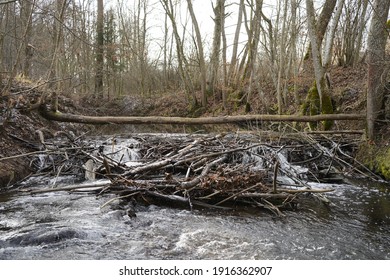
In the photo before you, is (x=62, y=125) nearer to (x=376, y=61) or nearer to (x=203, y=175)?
(x=203, y=175)

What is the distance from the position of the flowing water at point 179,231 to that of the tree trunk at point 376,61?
3.02 metres

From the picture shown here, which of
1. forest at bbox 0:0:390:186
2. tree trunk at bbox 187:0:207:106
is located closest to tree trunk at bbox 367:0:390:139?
forest at bbox 0:0:390:186

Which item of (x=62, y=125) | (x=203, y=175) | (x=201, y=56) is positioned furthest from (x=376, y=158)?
(x=201, y=56)

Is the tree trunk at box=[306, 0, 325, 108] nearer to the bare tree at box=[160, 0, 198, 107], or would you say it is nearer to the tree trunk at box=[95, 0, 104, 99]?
the bare tree at box=[160, 0, 198, 107]

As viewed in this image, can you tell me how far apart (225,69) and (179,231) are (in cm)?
1667

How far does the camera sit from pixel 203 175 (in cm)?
516

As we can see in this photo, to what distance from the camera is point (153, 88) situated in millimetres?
30031

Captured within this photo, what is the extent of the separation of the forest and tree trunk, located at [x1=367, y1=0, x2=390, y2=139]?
0.07ft

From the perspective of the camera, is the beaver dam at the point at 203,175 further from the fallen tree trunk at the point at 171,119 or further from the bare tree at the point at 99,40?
the bare tree at the point at 99,40
